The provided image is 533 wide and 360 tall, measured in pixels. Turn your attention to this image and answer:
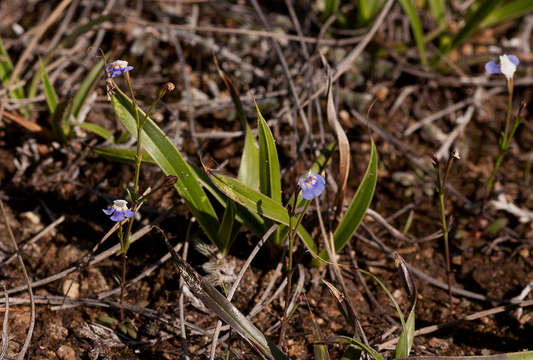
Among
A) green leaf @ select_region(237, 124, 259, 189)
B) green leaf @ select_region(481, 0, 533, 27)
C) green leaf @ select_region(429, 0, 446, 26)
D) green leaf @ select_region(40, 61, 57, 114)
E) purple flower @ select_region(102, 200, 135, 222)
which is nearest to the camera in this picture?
purple flower @ select_region(102, 200, 135, 222)

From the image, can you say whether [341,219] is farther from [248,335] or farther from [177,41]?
[177,41]

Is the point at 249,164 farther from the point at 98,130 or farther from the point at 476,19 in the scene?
the point at 476,19

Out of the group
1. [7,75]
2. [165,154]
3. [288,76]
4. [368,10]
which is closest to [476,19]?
[368,10]

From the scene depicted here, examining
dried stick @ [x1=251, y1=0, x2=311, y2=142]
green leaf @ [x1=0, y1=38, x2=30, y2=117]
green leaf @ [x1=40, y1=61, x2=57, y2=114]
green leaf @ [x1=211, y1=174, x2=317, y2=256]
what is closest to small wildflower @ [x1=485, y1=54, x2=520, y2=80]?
dried stick @ [x1=251, y1=0, x2=311, y2=142]

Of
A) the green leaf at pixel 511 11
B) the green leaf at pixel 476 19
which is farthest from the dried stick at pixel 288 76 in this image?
the green leaf at pixel 511 11

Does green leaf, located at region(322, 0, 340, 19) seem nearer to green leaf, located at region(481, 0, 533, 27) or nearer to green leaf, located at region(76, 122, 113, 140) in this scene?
green leaf, located at region(481, 0, 533, 27)

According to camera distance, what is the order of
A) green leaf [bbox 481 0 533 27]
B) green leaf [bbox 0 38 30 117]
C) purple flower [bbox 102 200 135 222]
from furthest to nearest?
green leaf [bbox 481 0 533 27] < green leaf [bbox 0 38 30 117] < purple flower [bbox 102 200 135 222]
